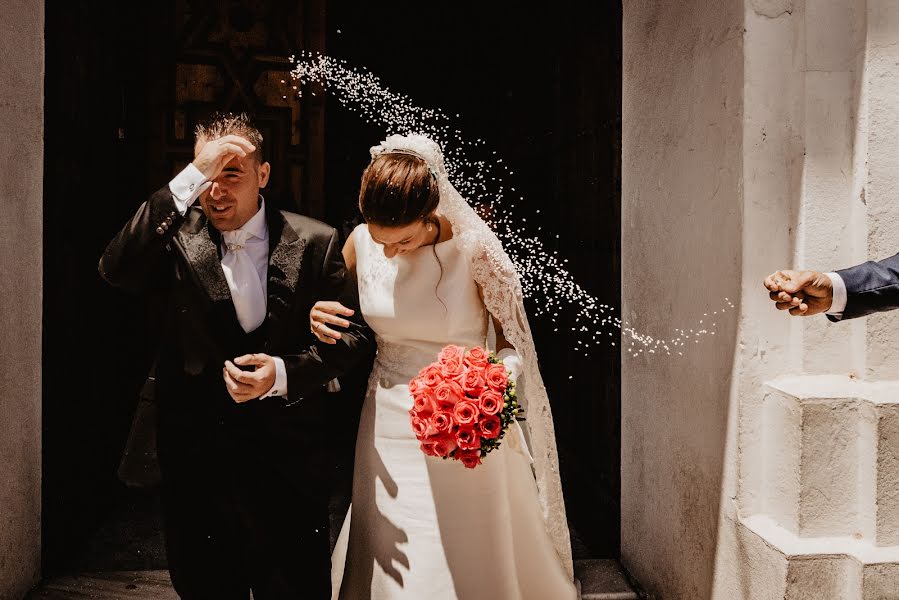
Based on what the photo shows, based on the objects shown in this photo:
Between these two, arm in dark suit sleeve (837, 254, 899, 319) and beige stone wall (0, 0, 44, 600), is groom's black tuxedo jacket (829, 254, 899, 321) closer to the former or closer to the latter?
arm in dark suit sleeve (837, 254, 899, 319)

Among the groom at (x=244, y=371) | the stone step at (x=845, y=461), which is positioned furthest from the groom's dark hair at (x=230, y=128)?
the stone step at (x=845, y=461)

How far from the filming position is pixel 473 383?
245 centimetres

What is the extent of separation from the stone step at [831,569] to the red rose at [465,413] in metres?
1.12

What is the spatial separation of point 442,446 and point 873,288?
1344mm

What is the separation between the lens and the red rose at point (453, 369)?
2.47 m

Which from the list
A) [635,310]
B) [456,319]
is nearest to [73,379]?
[456,319]

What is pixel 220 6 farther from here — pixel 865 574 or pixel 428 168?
pixel 865 574

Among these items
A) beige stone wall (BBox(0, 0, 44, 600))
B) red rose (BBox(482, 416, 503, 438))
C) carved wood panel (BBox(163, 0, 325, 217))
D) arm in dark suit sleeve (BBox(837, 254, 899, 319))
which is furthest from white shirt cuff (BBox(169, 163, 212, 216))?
carved wood panel (BBox(163, 0, 325, 217))

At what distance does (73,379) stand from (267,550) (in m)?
1.90

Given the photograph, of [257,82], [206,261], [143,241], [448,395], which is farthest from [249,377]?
[257,82]

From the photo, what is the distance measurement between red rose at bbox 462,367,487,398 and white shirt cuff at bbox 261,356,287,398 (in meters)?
0.61

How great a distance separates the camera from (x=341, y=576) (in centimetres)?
307

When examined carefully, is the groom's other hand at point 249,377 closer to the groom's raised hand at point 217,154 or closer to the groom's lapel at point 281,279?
the groom's lapel at point 281,279

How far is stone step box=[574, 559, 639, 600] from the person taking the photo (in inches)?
145
